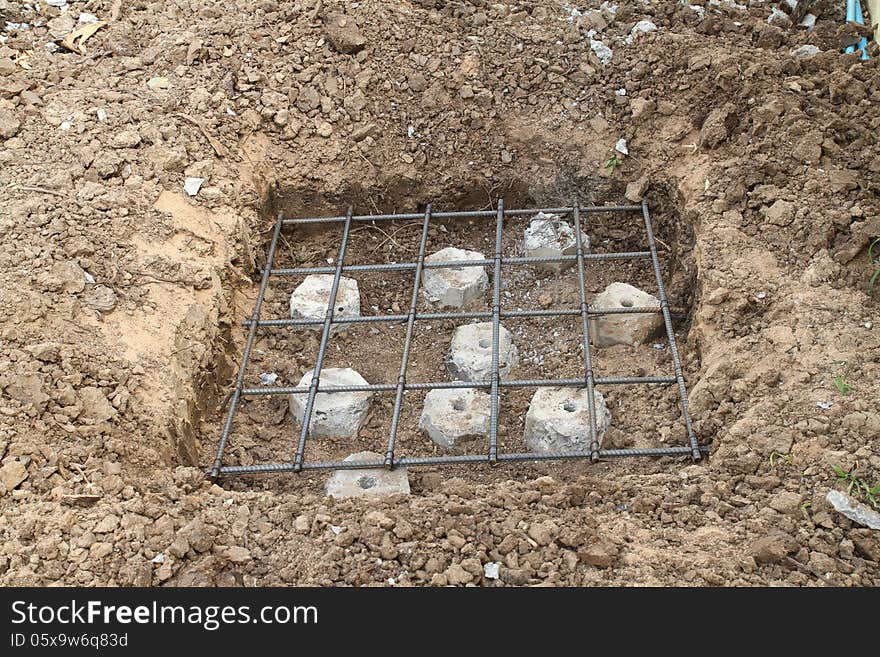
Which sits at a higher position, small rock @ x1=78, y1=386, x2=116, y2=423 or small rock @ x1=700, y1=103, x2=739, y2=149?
small rock @ x1=700, y1=103, x2=739, y2=149

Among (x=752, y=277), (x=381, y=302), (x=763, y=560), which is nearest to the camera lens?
(x=763, y=560)

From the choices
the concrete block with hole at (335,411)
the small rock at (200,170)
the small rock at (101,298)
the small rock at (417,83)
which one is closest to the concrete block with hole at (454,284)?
the concrete block with hole at (335,411)

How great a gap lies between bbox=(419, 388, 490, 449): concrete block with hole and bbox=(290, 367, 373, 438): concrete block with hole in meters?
0.25

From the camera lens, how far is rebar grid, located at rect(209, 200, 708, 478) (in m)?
3.22

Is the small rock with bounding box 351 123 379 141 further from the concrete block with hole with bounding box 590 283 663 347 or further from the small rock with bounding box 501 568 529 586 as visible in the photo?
the small rock with bounding box 501 568 529 586

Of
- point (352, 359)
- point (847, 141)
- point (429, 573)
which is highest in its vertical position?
point (847, 141)

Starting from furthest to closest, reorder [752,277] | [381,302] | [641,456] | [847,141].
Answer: [381,302]
[847,141]
[752,277]
[641,456]

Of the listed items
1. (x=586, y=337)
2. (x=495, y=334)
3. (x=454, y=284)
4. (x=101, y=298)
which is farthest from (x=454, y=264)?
(x=101, y=298)

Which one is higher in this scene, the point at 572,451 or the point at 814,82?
the point at 814,82

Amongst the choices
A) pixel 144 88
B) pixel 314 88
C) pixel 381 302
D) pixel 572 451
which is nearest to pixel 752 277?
pixel 572 451

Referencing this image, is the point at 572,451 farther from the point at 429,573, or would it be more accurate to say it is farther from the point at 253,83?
the point at 253,83

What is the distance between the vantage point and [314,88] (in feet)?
14.4

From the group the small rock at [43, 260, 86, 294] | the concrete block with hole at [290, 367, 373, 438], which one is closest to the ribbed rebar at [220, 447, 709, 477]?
the concrete block with hole at [290, 367, 373, 438]
